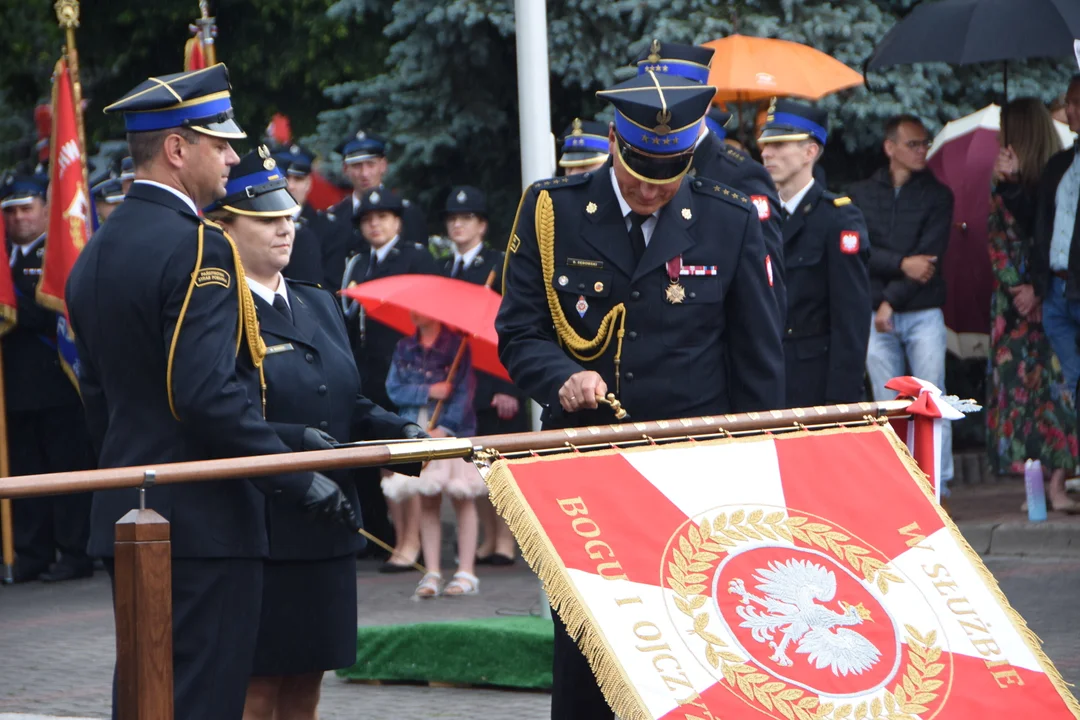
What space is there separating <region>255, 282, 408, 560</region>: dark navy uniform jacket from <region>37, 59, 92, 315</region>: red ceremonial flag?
Result: 5.82 meters

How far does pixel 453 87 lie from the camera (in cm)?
1235

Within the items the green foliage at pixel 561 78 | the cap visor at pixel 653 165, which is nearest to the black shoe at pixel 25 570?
the green foliage at pixel 561 78

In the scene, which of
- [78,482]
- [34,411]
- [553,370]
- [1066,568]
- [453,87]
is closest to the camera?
[78,482]

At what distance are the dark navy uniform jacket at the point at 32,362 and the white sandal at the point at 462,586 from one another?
2.99 m

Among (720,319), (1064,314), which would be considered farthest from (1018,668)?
(1064,314)

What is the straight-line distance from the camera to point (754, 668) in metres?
3.70

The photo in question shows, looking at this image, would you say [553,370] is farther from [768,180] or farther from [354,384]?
[768,180]

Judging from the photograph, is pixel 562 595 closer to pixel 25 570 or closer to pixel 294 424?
pixel 294 424

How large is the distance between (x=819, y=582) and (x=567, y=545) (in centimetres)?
58

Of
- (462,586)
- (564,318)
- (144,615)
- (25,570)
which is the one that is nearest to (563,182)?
(564,318)

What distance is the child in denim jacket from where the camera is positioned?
31.3 ft

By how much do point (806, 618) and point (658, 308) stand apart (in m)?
1.42

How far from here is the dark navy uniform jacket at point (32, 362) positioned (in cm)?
1090

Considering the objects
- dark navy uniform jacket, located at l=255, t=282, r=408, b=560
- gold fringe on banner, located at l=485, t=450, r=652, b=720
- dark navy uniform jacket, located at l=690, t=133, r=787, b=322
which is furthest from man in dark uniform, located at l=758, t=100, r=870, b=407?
gold fringe on banner, located at l=485, t=450, r=652, b=720
